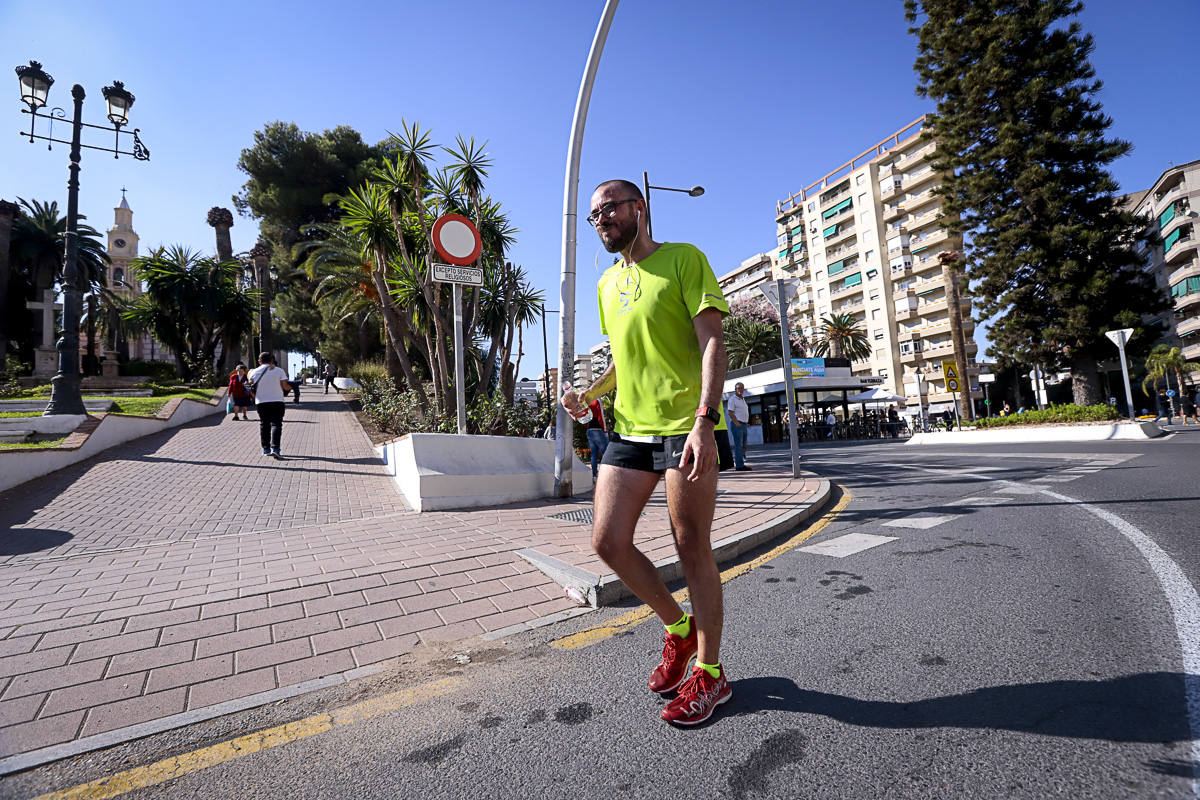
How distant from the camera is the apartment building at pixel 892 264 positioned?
53.6 metres

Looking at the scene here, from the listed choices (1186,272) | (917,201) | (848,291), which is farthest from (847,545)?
(1186,272)

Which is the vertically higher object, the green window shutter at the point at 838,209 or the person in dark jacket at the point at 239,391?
the green window shutter at the point at 838,209

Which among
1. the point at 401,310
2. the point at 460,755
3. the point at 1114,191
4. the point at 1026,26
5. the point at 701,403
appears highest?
the point at 1026,26

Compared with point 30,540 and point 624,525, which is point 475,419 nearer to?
point 30,540

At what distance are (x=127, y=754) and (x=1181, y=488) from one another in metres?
8.44

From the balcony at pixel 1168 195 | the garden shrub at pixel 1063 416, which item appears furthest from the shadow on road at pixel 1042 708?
the balcony at pixel 1168 195

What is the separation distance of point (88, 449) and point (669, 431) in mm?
11748

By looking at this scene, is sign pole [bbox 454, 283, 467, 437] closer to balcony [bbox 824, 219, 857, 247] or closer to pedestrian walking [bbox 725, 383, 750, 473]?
pedestrian walking [bbox 725, 383, 750, 473]

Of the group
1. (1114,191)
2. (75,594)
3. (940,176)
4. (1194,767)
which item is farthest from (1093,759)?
(940,176)

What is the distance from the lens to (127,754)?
1921 millimetres

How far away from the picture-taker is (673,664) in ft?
7.13

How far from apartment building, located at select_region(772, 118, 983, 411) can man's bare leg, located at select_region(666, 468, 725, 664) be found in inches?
2063

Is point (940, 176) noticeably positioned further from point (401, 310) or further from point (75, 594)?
point (75, 594)

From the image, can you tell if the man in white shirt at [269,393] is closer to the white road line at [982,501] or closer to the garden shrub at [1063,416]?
the white road line at [982,501]
